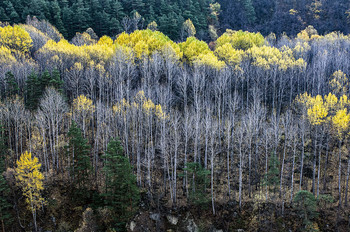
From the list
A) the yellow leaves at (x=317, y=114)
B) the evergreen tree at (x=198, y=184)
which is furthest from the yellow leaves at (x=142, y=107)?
the yellow leaves at (x=317, y=114)

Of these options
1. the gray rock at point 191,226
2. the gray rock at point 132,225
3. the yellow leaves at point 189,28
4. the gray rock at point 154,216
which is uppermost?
the yellow leaves at point 189,28

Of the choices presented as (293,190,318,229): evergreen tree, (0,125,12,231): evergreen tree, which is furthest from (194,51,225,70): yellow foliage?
(0,125,12,231): evergreen tree

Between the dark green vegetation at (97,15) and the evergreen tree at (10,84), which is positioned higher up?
the dark green vegetation at (97,15)

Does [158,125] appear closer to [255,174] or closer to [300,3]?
[255,174]

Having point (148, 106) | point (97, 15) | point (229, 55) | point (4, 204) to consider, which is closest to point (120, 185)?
point (148, 106)

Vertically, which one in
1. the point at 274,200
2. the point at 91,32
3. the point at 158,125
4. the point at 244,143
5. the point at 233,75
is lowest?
the point at 274,200

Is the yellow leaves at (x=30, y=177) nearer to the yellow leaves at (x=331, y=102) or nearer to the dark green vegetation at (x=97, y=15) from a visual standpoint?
the yellow leaves at (x=331, y=102)

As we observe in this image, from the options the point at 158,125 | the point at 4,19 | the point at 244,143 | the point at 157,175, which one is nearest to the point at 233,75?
the point at 244,143
